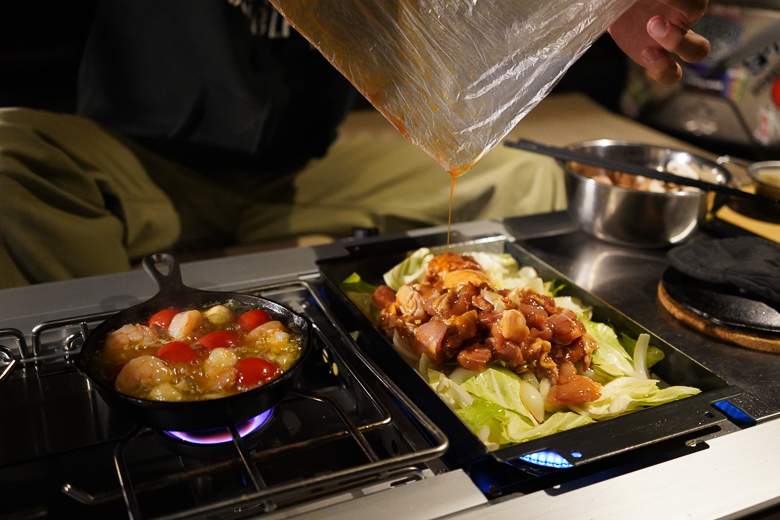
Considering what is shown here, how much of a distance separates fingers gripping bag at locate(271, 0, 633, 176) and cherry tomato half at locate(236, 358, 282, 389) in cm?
44

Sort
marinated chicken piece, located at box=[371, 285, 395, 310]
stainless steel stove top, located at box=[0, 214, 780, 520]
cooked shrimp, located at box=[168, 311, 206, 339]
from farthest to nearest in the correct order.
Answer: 1. marinated chicken piece, located at box=[371, 285, 395, 310]
2. cooked shrimp, located at box=[168, 311, 206, 339]
3. stainless steel stove top, located at box=[0, 214, 780, 520]

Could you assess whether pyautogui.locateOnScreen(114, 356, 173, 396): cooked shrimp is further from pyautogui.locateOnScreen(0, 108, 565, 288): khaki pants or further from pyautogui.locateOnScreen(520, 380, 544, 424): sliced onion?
pyautogui.locateOnScreen(0, 108, 565, 288): khaki pants

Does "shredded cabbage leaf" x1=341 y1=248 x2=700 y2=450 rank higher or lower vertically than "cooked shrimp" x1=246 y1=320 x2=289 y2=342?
lower

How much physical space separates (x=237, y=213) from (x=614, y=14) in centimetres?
149

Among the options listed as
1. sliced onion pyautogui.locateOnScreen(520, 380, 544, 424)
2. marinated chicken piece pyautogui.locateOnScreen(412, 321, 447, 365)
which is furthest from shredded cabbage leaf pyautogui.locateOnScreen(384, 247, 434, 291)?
sliced onion pyautogui.locateOnScreen(520, 380, 544, 424)

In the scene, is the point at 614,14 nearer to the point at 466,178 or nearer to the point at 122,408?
the point at 122,408

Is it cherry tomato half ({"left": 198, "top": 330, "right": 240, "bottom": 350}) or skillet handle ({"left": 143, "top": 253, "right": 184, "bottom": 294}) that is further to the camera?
skillet handle ({"left": 143, "top": 253, "right": 184, "bottom": 294})

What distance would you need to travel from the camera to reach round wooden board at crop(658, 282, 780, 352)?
1.06 meters

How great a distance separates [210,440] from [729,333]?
876 millimetres

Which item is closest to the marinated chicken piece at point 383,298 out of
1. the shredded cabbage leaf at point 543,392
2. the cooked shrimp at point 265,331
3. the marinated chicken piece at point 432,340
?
the shredded cabbage leaf at point 543,392

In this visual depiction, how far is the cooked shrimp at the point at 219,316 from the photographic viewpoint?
0.96 metres

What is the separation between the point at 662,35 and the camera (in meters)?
1.14

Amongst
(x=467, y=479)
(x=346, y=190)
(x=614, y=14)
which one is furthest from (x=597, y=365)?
(x=346, y=190)

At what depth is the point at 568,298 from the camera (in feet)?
3.90
